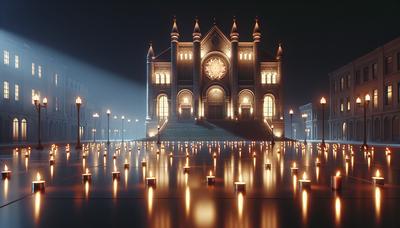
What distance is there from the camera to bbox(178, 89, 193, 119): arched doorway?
269 feet

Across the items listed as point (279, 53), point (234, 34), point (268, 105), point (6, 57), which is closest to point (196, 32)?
point (234, 34)

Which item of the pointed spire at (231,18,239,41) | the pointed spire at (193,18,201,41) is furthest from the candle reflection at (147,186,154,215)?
the pointed spire at (231,18,239,41)

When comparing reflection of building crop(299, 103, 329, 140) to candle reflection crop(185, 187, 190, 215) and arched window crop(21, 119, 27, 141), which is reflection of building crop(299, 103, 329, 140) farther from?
candle reflection crop(185, 187, 190, 215)

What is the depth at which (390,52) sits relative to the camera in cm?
5719

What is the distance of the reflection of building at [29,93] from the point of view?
180ft

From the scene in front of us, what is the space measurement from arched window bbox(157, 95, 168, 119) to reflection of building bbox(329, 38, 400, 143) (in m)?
32.8

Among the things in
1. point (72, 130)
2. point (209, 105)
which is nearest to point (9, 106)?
point (72, 130)

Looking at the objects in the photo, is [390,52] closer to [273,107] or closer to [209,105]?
[273,107]

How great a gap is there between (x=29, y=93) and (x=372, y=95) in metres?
51.5

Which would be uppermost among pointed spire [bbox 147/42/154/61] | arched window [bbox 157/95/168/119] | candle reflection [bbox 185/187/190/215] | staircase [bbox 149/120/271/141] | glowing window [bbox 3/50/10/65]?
pointed spire [bbox 147/42/154/61]

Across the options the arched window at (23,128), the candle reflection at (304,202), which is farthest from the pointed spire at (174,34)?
the candle reflection at (304,202)

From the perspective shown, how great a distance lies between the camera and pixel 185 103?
82.6 m

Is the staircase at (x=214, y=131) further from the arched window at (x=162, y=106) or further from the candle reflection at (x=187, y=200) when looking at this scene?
the candle reflection at (x=187, y=200)

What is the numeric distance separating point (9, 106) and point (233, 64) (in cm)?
4232
